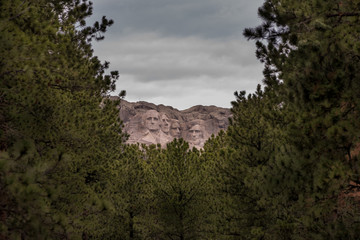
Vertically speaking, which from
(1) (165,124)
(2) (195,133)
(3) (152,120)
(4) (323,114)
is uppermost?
(3) (152,120)

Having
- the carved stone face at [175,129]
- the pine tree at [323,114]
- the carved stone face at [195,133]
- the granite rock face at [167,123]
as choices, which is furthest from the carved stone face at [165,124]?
the pine tree at [323,114]

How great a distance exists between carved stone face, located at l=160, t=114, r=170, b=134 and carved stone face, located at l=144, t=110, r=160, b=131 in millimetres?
2718

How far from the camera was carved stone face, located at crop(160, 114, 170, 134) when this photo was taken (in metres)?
120

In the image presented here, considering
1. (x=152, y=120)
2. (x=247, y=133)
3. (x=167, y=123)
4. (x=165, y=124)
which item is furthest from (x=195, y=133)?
(x=247, y=133)

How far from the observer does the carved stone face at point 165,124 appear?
120100mm

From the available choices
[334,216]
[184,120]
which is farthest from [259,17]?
[184,120]

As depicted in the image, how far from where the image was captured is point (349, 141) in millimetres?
4859

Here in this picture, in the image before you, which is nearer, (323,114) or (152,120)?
(323,114)

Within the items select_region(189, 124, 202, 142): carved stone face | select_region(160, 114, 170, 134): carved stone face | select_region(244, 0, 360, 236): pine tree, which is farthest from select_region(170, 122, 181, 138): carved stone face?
select_region(244, 0, 360, 236): pine tree

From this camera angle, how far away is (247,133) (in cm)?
1088

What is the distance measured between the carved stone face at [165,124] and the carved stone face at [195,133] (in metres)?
10.3

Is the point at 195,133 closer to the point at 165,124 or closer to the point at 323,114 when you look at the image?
the point at 165,124

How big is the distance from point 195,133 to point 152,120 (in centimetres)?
1955

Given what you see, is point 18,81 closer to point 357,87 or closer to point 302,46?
point 302,46
